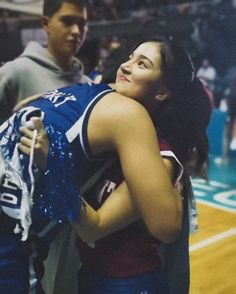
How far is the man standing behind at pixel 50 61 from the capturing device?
234 centimetres

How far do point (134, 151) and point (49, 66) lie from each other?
1.40 m

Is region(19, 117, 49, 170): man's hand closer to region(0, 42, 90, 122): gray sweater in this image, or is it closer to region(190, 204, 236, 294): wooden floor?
region(0, 42, 90, 122): gray sweater

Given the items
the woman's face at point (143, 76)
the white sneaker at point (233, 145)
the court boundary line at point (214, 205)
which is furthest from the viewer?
the white sneaker at point (233, 145)

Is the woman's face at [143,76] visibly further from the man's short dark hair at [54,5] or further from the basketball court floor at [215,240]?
the man's short dark hair at [54,5]

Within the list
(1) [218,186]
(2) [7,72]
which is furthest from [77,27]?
(1) [218,186]

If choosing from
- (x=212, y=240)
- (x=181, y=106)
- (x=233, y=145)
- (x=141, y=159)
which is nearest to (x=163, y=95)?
(x=181, y=106)

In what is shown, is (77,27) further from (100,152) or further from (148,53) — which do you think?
(100,152)

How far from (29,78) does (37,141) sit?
1324 mm

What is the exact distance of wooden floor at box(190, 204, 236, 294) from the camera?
9.71 feet

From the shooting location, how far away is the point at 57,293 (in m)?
1.38

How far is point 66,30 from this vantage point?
2391 millimetres

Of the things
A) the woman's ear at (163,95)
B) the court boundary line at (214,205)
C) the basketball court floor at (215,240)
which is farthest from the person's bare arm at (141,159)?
the court boundary line at (214,205)

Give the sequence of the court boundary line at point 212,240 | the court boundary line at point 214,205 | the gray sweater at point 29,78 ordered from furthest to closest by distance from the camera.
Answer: the court boundary line at point 214,205 < the court boundary line at point 212,240 < the gray sweater at point 29,78

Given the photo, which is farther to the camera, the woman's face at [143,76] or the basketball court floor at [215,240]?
the basketball court floor at [215,240]
